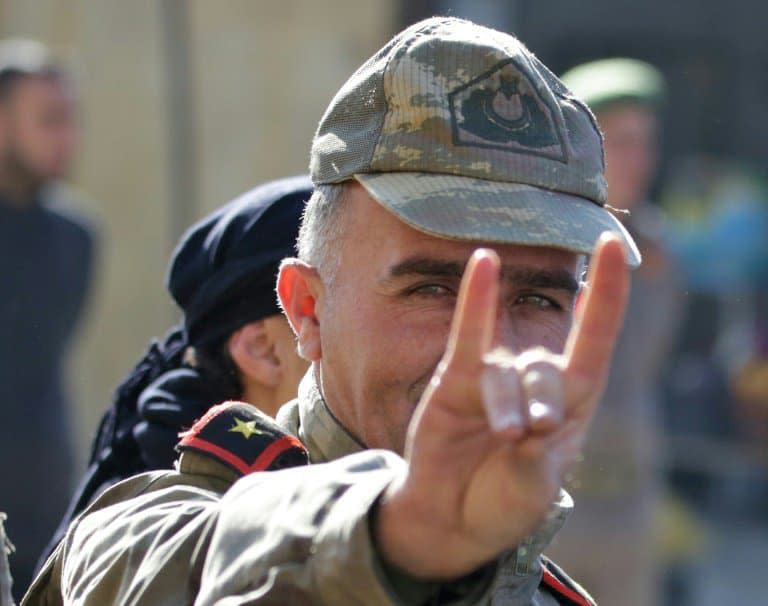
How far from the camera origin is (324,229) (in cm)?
229

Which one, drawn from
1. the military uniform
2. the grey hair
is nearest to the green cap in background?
the grey hair

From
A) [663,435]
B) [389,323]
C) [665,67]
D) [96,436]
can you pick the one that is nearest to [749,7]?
[665,67]

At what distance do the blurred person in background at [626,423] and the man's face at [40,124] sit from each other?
208 cm

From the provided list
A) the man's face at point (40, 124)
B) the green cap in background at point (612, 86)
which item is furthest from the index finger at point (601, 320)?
the man's face at point (40, 124)

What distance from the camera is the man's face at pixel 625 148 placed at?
6.11m

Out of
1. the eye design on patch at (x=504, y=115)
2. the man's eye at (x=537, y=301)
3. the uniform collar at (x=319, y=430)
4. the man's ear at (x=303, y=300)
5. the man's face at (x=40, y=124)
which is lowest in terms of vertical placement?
the man's face at (x=40, y=124)

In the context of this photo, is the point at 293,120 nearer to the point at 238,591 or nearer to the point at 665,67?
the point at 665,67

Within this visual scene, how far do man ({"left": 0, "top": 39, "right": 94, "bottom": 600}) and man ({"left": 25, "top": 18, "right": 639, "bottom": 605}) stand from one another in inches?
134

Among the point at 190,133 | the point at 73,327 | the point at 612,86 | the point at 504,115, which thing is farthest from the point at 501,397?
the point at 190,133

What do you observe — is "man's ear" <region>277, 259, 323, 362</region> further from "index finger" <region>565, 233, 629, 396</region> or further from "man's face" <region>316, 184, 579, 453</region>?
"index finger" <region>565, 233, 629, 396</region>

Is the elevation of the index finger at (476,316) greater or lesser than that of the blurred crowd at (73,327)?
greater

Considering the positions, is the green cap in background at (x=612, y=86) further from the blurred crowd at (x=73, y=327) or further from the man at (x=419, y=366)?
the man at (x=419, y=366)

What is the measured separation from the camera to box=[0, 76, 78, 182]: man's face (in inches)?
256

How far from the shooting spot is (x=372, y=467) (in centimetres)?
172
